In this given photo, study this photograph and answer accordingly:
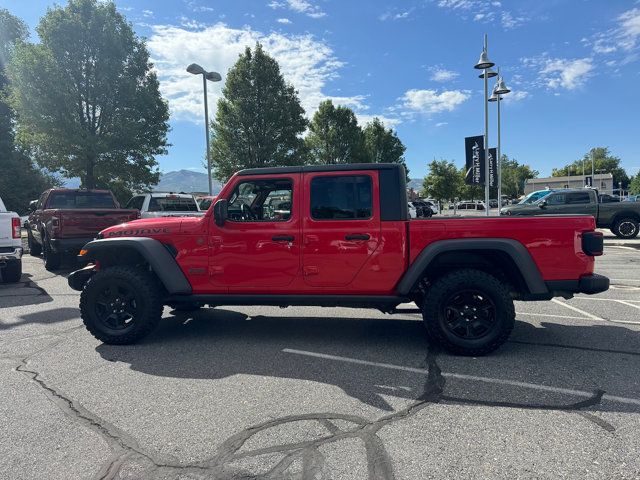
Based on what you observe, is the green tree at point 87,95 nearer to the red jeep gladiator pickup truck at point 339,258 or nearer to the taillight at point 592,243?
the red jeep gladiator pickup truck at point 339,258

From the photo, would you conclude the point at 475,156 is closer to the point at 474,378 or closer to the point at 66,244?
the point at 66,244

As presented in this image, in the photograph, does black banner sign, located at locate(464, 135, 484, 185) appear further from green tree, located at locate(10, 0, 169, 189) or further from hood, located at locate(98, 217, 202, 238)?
hood, located at locate(98, 217, 202, 238)

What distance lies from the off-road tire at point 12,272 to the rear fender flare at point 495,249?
8.45 m

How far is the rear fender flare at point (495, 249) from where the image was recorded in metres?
4.11

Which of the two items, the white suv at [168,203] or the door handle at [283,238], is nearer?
the door handle at [283,238]

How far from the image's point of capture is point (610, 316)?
5.70 m

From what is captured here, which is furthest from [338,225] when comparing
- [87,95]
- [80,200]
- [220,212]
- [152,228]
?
[87,95]

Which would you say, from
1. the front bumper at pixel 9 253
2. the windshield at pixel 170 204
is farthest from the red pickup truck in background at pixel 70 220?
the windshield at pixel 170 204

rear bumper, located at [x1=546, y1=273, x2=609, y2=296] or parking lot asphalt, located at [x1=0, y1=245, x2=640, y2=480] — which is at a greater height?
rear bumper, located at [x1=546, y1=273, x2=609, y2=296]

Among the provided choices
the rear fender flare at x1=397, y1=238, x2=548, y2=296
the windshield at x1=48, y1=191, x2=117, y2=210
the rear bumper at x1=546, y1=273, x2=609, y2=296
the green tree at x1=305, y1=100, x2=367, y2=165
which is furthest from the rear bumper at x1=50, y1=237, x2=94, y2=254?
the green tree at x1=305, y1=100, x2=367, y2=165

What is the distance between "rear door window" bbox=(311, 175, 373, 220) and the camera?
442cm

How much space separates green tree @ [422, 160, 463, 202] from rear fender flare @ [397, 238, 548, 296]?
137 feet

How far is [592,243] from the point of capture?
4.05m

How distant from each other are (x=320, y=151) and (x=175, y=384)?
33.5m
